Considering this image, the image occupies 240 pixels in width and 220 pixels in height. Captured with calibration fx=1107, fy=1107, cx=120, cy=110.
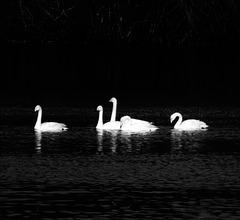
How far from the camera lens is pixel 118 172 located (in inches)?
1083

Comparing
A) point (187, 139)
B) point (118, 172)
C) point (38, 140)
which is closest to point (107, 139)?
point (38, 140)

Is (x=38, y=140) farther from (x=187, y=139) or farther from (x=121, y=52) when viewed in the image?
(x=121, y=52)

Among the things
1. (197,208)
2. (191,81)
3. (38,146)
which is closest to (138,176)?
(197,208)

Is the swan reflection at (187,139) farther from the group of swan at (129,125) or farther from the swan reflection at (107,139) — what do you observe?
the swan reflection at (107,139)

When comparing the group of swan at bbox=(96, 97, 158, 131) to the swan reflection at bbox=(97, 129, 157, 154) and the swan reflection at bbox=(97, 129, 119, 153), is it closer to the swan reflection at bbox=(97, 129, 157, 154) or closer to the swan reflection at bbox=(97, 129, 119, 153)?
the swan reflection at bbox=(97, 129, 157, 154)

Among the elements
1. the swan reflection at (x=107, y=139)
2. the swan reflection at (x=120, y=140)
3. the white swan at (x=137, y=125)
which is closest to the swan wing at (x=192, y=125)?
the white swan at (x=137, y=125)

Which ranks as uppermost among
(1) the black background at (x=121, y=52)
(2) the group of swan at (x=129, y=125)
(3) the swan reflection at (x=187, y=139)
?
(1) the black background at (x=121, y=52)

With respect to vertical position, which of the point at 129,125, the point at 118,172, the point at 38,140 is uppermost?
Answer: the point at 129,125

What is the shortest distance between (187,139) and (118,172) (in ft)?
24.8

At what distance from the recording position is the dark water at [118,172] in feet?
75.0

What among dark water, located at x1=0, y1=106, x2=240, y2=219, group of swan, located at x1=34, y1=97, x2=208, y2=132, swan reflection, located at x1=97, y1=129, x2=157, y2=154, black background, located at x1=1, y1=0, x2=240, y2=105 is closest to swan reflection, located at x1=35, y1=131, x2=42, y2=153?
dark water, located at x1=0, y1=106, x2=240, y2=219

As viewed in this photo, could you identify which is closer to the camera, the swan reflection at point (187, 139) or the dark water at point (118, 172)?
the dark water at point (118, 172)

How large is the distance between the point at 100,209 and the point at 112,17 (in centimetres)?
7322

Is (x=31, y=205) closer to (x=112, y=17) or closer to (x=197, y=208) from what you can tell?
(x=197, y=208)
